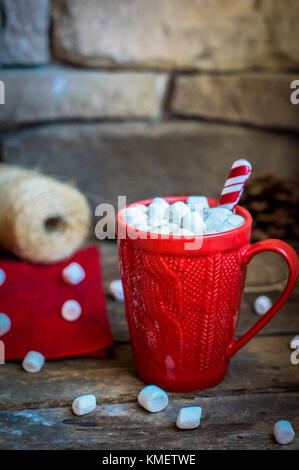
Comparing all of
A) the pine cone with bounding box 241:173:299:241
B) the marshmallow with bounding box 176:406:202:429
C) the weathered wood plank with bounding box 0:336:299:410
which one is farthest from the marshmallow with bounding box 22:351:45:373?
the pine cone with bounding box 241:173:299:241

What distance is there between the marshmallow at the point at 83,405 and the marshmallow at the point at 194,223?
0.30 metres

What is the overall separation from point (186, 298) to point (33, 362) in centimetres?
31

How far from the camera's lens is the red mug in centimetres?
72

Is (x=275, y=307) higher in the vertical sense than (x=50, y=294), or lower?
higher

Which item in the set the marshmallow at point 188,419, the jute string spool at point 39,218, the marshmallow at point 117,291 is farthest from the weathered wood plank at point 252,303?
the marshmallow at point 188,419

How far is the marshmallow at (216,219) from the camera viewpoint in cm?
75

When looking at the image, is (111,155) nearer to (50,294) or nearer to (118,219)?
(50,294)

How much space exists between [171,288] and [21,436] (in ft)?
0.98

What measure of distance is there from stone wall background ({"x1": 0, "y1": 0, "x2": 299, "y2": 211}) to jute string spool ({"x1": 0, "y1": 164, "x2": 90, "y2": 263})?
8.3 inches

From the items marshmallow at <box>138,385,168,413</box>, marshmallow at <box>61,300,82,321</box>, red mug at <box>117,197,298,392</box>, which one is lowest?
marshmallow at <box>61,300,82,321</box>

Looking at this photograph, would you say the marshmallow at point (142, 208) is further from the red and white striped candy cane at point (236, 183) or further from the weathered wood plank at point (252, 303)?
the weathered wood plank at point (252, 303)

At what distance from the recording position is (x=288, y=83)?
1.48 metres

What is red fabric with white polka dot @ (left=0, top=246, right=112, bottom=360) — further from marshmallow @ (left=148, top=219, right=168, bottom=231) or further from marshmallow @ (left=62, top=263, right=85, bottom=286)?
marshmallow @ (left=148, top=219, right=168, bottom=231)
